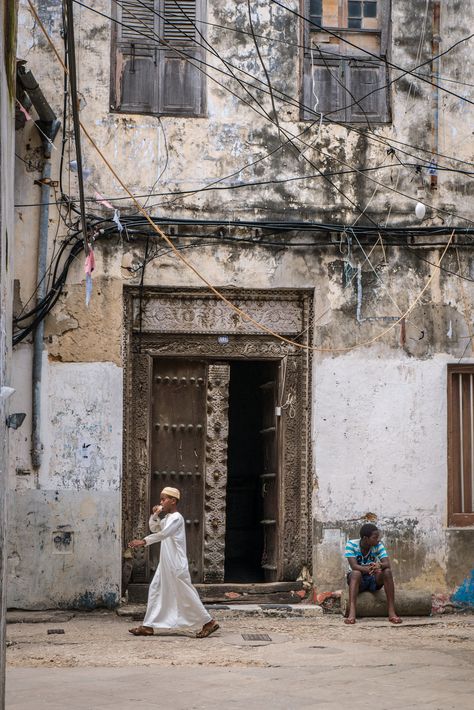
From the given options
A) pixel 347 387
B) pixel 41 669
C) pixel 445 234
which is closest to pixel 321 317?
pixel 347 387

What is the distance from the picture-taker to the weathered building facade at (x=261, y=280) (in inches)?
450

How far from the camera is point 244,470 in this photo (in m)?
15.3

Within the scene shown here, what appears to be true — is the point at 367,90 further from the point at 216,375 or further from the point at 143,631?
the point at 143,631

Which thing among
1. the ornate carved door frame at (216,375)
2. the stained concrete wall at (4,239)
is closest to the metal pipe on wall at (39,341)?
the ornate carved door frame at (216,375)

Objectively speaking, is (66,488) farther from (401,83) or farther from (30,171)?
(401,83)

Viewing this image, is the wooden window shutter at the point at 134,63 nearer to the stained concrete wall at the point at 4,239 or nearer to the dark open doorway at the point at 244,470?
the dark open doorway at the point at 244,470

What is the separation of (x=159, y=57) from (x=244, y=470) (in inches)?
226

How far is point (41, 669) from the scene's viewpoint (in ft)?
27.8

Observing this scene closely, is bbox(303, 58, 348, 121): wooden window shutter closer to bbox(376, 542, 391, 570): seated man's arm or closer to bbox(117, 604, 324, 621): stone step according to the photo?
bbox(376, 542, 391, 570): seated man's arm

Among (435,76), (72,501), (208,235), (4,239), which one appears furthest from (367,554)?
(4,239)

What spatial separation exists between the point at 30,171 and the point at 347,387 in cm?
372

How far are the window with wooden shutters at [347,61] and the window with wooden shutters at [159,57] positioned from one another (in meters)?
1.10

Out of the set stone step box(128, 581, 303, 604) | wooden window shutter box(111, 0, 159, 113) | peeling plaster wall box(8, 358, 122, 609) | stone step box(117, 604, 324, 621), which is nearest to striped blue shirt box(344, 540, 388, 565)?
stone step box(117, 604, 324, 621)

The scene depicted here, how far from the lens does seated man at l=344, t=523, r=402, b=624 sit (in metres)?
10.9
